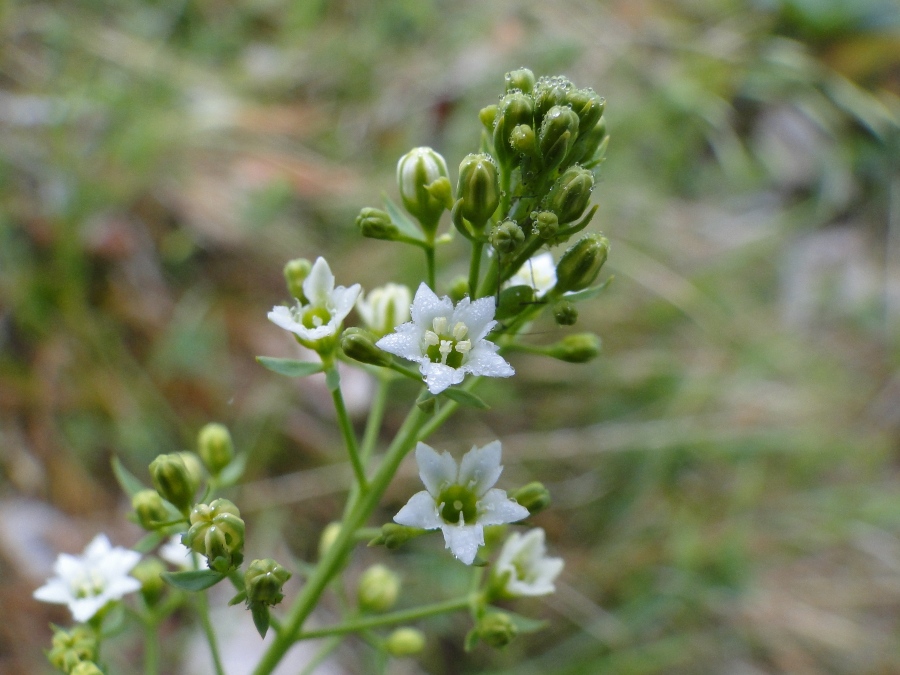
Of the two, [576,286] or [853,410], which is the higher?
[853,410]

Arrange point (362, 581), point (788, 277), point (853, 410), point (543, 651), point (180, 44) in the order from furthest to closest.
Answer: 1. point (788, 277)
2. point (180, 44)
3. point (853, 410)
4. point (543, 651)
5. point (362, 581)

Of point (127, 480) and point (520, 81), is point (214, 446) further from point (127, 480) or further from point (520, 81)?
point (520, 81)

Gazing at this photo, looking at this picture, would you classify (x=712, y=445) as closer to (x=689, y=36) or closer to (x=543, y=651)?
(x=543, y=651)

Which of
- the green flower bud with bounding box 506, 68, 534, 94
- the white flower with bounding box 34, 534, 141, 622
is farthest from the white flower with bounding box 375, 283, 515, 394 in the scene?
the white flower with bounding box 34, 534, 141, 622

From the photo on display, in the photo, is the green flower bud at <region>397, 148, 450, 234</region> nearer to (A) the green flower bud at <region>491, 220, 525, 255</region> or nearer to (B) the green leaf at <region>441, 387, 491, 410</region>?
(A) the green flower bud at <region>491, 220, 525, 255</region>

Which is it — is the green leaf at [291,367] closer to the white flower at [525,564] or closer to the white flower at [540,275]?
the white flower at [540,275]

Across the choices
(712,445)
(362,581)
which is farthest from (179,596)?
(712,445)
